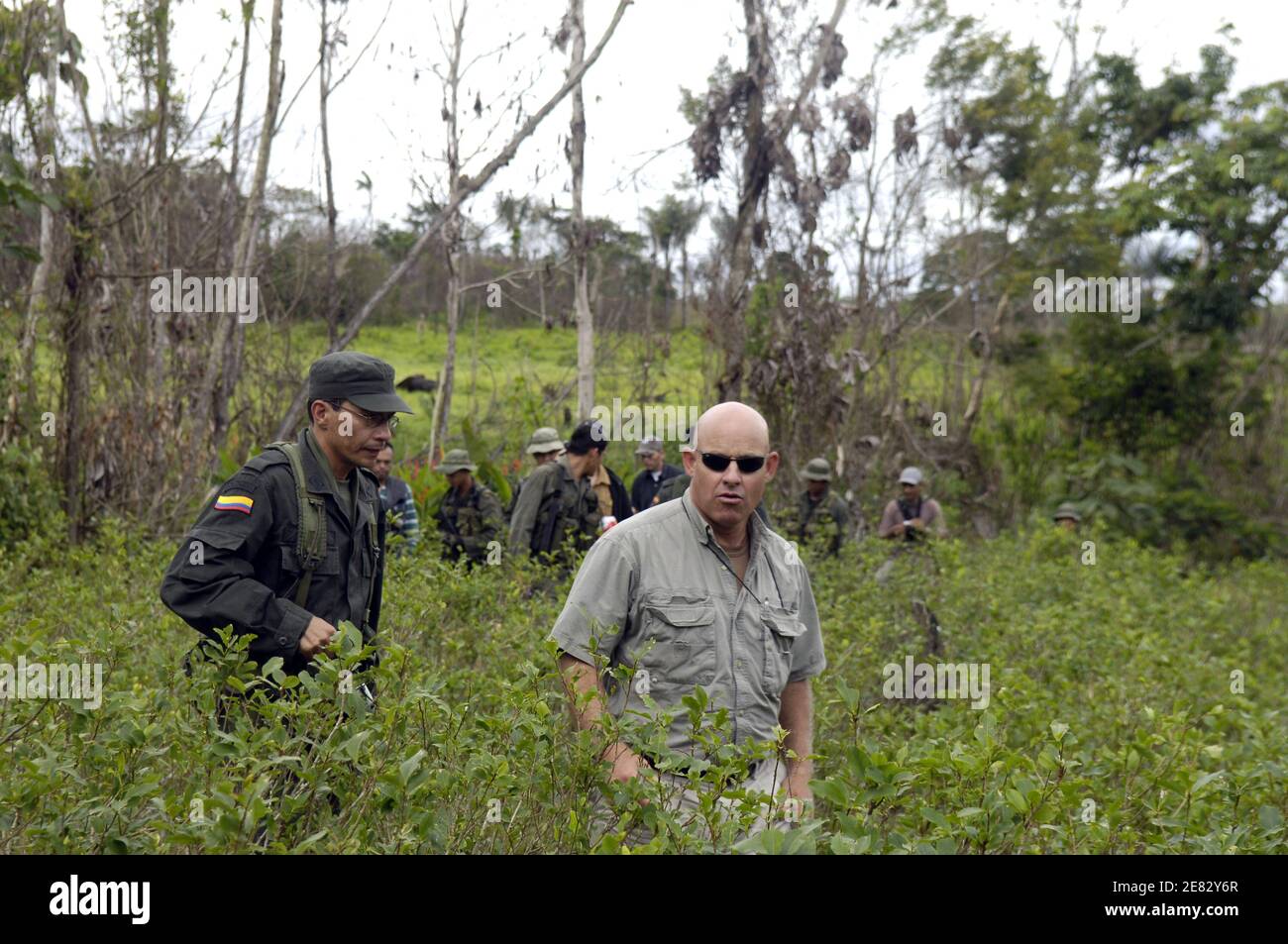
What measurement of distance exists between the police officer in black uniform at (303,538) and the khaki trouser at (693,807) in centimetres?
91

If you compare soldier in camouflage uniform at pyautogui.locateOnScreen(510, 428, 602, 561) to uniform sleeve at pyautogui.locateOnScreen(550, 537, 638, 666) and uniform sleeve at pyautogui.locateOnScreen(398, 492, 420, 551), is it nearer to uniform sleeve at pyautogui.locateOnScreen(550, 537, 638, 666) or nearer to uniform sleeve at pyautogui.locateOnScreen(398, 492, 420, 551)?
uniform sleeve at pyautogui.locateOnScreen(398, 492, 420, 551)

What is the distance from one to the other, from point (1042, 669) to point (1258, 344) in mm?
19276

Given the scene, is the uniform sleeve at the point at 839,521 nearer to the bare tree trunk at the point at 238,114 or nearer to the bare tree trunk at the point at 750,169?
the bare tree trunk at the point at 750,169

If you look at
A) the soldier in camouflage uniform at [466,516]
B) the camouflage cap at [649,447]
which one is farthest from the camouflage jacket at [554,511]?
the camouflage cap at [649,447]

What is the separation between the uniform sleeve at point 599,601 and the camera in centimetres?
328

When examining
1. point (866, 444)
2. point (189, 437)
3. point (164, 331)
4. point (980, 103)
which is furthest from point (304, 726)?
point (980, 103)

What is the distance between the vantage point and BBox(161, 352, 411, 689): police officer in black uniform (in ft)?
11.2

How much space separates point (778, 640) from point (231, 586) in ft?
4.75

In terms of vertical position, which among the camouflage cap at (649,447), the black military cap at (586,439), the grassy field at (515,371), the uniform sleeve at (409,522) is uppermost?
the grassy field at (515,371)

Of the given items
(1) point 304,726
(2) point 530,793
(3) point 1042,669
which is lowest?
(3) point 1042,669

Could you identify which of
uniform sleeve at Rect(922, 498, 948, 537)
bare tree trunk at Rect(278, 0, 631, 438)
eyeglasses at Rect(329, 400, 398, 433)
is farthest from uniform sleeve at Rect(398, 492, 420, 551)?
uniform sleeve at Rect(922, 498, 948, 537)

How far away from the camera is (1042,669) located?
7059mm

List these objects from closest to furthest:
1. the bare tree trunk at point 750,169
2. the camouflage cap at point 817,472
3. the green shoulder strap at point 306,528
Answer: the green shoulder strap at point 306,528 → the camouflage cap at point 817,472 → the bare tree trunk at point 750,169
